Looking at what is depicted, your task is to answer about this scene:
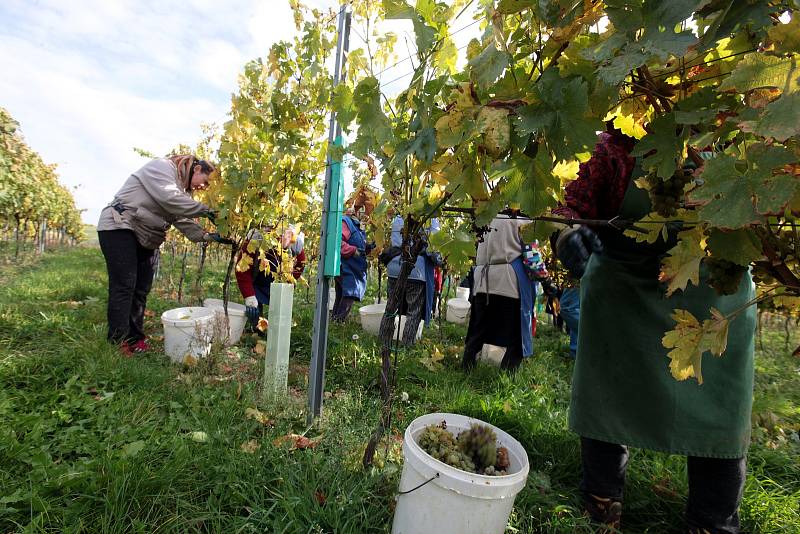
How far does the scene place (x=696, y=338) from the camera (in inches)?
31.1

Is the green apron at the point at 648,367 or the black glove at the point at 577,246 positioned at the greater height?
the black glove at the point at 577,246

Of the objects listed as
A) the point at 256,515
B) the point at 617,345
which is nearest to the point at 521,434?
the point at 617,345

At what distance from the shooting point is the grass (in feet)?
5.08

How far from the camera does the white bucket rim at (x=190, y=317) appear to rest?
128 inches

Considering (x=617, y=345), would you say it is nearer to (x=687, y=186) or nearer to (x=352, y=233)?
(x=687, y=186)

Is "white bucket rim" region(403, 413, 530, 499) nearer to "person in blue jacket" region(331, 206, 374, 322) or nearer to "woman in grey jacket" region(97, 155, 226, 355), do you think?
"woman in grey jacket" region(97, 155, 226, 355)

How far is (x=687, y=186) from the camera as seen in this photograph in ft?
2.62

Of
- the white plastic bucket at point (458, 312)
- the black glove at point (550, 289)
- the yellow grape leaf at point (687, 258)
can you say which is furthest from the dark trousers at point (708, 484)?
the white plastic bucket at point (458, 312)

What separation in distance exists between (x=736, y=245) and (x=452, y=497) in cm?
116

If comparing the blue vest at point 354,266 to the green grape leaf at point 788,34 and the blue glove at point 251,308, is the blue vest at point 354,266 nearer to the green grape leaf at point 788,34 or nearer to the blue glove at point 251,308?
the blue glove at point 251,308

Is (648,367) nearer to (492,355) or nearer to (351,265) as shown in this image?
(492,355)

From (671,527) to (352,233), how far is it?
4.07m

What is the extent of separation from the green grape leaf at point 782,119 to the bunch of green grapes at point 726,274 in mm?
368

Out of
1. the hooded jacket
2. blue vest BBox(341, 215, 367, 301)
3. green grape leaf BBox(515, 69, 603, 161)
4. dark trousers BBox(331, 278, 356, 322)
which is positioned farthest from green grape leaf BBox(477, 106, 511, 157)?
dark trousers BBox(331, 278, 356, 322)
